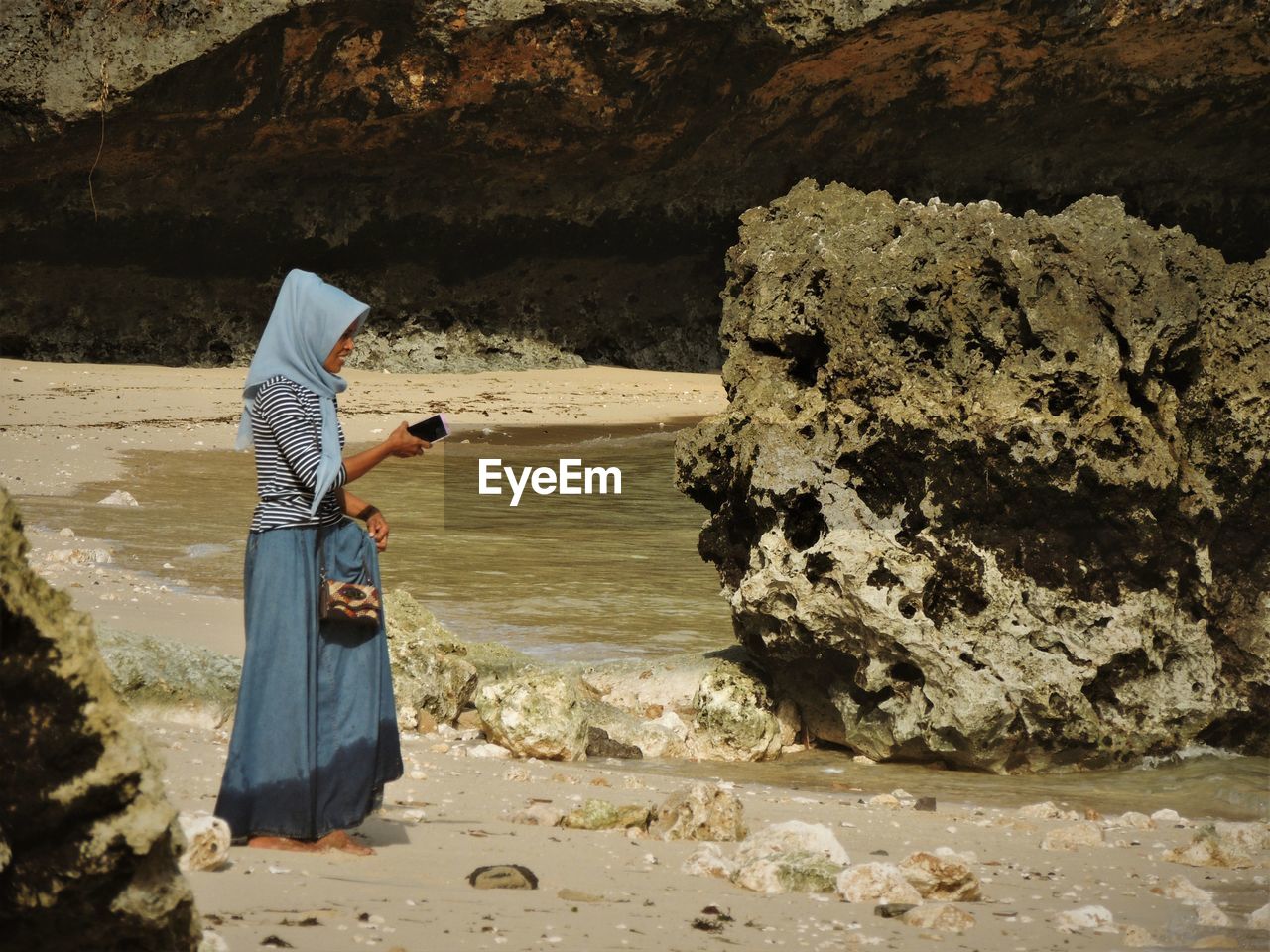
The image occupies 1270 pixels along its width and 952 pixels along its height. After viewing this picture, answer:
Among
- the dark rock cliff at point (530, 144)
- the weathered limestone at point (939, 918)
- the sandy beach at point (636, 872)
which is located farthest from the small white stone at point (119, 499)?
the dark rock cliff at point (530, 144)

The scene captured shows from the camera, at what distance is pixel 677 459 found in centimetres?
680

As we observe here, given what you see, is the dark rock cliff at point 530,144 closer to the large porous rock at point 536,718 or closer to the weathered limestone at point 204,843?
the large porous rock at point 536,718

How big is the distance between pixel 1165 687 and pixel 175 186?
61.9 feet

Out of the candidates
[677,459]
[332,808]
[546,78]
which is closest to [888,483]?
[677,459]

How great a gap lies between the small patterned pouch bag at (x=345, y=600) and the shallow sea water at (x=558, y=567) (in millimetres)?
2125

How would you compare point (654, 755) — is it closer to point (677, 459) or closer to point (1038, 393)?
point (677, 459)

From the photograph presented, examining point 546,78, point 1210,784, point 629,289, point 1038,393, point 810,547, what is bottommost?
point 1210,784

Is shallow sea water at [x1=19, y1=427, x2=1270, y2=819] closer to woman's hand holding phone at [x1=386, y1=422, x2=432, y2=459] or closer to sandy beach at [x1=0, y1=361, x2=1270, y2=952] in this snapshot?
sandy beach at [x1=0, y1=361, x2=1270, y2=952]

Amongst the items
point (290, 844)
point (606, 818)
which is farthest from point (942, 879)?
point (290, 844)

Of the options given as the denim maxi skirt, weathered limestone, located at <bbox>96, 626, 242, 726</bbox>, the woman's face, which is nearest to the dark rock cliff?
weathered limestone, located at <bbox>96, 626, 242, 726</bbox>

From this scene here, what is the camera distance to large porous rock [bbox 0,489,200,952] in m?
2.31

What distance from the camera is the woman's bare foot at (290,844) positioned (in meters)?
3.74

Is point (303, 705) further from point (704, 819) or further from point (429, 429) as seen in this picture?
point (704, 819)

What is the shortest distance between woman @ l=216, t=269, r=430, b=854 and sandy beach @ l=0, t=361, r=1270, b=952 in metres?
0.15
